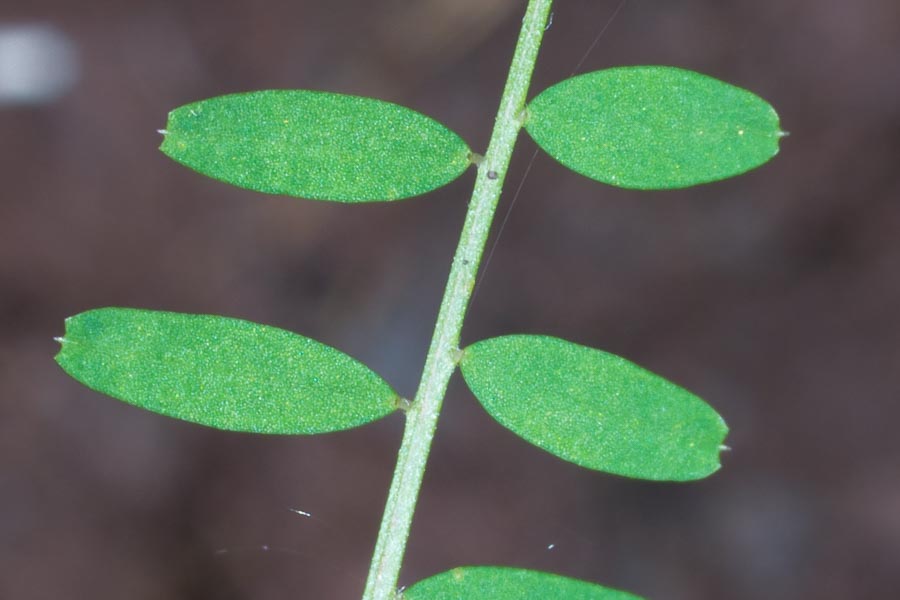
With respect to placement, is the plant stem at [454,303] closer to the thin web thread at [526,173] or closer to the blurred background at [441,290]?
the thin web thread at [526,173]

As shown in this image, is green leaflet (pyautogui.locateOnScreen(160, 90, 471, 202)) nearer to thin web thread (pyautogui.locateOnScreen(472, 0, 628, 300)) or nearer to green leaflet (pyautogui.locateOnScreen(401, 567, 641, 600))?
green leaflet (pyautogui.locateOnScreen(401, 567, 641, 600))

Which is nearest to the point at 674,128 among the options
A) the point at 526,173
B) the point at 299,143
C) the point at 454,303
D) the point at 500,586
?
the point at 454,303

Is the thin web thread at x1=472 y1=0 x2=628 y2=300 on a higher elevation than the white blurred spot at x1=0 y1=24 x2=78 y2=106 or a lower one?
higher

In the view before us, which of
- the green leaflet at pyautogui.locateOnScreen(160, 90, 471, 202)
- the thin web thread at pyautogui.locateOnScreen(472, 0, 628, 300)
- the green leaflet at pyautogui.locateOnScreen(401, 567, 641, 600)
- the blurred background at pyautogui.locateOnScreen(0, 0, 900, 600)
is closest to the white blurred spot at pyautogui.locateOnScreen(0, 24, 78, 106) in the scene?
the blurred background at pyautogui.locateOnScreen(0, 0, 900, 600)

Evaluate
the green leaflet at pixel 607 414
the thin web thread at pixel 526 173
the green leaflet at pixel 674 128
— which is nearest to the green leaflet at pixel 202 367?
the green leaflet at pixel 607 414

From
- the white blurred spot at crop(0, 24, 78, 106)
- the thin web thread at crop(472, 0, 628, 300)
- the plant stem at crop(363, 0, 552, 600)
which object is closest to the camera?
the plant stem at crop(363, 0, 552, 600)
